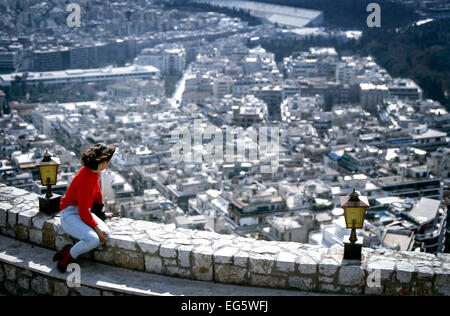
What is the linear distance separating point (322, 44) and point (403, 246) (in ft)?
88.6

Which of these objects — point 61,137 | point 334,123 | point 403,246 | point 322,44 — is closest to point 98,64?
point 322,44

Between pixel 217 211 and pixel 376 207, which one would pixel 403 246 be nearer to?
pixel 376 207

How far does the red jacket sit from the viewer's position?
7.16 ft

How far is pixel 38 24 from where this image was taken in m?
37.8

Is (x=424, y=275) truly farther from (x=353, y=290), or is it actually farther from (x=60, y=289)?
(x=60, y=289)

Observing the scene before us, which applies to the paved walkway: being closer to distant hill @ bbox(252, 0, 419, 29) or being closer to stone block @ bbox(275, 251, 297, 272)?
stone block @ bbox(275, 251, 297, 272)

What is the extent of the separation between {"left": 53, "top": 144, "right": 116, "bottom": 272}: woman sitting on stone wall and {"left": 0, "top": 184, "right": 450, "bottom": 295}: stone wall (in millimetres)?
88

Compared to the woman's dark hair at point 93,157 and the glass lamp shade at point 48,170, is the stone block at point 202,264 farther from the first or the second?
the glass lamp shade at point 48,170

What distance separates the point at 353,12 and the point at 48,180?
131 feet

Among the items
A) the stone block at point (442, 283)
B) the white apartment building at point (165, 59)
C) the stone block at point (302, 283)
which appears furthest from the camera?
the white apartment building at point (165, 59)

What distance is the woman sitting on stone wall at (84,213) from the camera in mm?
2180

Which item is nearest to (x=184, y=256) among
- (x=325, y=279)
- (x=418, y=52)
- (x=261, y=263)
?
(x=261, y=263)

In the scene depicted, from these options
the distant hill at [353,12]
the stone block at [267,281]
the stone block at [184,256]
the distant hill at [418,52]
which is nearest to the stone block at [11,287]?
the stone block at [184,256]

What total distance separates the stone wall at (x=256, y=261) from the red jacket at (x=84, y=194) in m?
0.13
